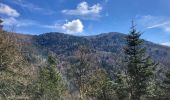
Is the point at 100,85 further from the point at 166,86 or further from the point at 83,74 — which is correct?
the point at 166,86

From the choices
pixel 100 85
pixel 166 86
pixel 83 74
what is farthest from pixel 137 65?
pixel 100 85

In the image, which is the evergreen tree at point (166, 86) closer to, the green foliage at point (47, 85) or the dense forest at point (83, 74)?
the dense forest at point (83, 74)

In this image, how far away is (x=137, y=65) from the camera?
4028cm

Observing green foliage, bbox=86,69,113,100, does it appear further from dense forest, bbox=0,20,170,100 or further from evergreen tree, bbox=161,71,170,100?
evergreen tree, bbox=161,71,170,100

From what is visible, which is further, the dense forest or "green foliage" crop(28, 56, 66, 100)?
"green foliage" crop(28, 56, 66, 100)

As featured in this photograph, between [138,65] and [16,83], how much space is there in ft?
64.6

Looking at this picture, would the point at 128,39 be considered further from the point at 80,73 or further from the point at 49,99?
the point at 49,99

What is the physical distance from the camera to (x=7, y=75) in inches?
966

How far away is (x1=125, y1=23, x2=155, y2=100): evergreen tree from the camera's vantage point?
4022 cm

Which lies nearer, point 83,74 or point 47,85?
point 83,74

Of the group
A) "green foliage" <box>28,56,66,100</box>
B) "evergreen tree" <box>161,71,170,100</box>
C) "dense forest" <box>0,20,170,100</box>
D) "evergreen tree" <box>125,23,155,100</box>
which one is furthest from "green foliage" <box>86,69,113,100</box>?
"evergreen tree" <box>125,23,155,100</box>

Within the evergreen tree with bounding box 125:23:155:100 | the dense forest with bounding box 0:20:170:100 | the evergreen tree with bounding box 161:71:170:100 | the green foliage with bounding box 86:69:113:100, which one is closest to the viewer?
the dense forest with bounding box 0:20:170:100

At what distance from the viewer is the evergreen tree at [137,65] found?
132 feet

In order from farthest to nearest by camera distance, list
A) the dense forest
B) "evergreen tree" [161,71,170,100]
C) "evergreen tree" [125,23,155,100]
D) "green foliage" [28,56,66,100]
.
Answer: "green foliage" [28,56,66,100], "evergreen tree" [161,71,170,100], "evergreen tree" [125,23,155,100], the dense forest
